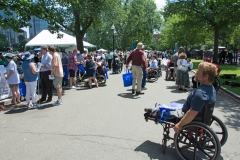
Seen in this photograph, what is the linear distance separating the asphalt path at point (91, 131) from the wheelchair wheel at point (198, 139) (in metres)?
0.34

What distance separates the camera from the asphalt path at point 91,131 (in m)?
3.88

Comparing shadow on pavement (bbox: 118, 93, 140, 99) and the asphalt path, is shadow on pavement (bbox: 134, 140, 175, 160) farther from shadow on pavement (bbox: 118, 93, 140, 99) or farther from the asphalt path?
shadow on pavement (bbox: 118, 93, 140, 99)

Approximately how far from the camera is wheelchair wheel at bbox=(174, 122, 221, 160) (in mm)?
3266

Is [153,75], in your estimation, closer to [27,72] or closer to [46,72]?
[46,72]

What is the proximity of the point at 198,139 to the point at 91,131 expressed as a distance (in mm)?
2259

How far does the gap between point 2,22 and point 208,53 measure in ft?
91.9

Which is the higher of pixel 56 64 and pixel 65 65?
pixel 56 64

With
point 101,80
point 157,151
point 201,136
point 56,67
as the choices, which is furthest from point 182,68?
point 201,136

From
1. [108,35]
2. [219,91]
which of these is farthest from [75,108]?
[108,35]

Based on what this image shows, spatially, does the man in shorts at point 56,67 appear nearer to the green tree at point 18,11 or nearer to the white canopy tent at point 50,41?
the green tree at point 18,11

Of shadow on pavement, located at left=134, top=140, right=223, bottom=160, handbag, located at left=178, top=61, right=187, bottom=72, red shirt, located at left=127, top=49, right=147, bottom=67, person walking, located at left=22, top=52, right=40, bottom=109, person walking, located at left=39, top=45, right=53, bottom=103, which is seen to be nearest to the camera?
shadow on pavement, located at left=134, top=140, right=223, bottom=160

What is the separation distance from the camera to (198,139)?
372 centimetres

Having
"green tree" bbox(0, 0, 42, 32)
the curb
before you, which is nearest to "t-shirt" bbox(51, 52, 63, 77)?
"green tree" bbox(0, 0, 42, 32)

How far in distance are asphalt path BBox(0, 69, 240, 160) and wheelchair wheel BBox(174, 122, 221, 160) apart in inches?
13.5
